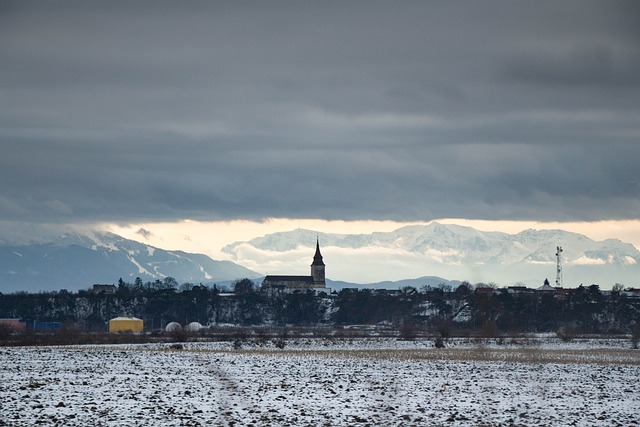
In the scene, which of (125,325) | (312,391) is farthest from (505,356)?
(125,325)

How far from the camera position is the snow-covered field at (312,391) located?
147 ft

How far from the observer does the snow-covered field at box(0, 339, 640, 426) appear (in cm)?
4494

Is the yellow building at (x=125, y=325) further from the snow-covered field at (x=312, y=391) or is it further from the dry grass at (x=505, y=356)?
the snow-covered field at (x=312, y=391)

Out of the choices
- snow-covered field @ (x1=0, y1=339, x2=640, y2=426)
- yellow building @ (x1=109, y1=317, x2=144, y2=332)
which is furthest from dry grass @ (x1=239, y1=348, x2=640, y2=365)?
yellow building @ (x1=109, y1=317, x2=144, y2=332)

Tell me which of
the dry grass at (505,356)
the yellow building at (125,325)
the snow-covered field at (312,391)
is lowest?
the snow-covered field at (312,391)

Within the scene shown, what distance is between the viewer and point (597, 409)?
49.2 m

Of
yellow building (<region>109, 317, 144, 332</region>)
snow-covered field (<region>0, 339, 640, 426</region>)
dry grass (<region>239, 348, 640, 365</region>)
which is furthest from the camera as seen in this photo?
yellow building (<region>109, 317, 144, 332</region>)

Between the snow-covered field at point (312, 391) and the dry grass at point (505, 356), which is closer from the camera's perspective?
the snow-covered field at point (312, 391)

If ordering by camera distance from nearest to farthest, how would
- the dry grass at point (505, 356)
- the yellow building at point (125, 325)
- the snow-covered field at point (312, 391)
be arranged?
the snow-covered field at point (312, 391) < the dry grass at point (505, 356) < the yellow building at point (125, 325)

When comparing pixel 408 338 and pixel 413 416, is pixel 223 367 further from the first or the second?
pixel 408 338

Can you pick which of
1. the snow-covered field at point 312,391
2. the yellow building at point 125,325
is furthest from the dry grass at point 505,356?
the yellow building at point 125,325

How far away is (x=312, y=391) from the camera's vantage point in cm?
5575

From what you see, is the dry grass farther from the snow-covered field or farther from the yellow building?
the yellow building

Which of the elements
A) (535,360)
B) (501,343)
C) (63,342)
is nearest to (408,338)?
(501,343)
